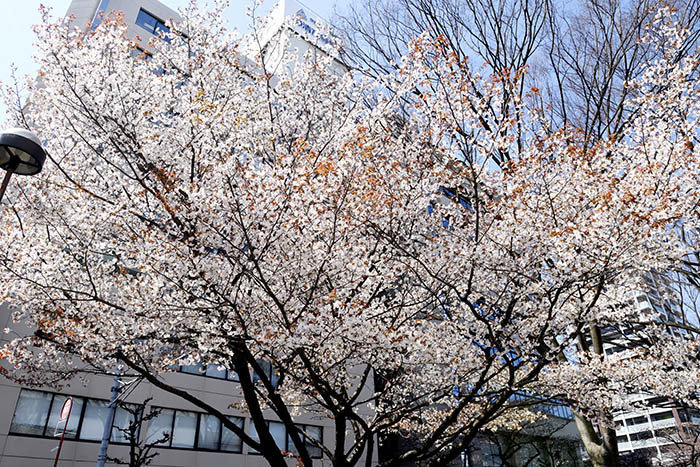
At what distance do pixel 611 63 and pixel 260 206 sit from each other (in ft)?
31.6

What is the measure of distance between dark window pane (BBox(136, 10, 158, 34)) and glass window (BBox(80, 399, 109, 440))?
17.0 meters

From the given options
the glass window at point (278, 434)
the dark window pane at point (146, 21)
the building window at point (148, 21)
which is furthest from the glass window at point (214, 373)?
the dark window pane at point (146, 21)

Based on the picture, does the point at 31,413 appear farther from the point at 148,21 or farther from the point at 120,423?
the point at 148,21

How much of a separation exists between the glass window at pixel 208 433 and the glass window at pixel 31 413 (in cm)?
491

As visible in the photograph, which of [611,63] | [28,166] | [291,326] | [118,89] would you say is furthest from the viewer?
[611,63]

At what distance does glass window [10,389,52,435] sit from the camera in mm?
12328

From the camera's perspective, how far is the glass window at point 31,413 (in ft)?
40.4

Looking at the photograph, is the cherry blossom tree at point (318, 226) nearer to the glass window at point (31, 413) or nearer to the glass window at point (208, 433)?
the glass window at point (31, 413)

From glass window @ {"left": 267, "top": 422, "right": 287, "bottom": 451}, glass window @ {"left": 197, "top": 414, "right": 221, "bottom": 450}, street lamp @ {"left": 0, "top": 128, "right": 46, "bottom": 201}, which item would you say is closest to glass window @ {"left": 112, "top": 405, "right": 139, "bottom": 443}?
glass window @ {"left": 197, "top": 414, "right": 221, "bottom": 450}

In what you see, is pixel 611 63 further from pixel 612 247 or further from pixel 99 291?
pixel 99 291

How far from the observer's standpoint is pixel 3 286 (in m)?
7.01

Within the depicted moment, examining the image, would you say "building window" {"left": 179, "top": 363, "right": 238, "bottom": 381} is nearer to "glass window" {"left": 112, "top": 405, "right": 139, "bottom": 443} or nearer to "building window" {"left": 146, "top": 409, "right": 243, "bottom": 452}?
"building window" {"left": 146, "top": 409, "right": 243, "bottom": 452}

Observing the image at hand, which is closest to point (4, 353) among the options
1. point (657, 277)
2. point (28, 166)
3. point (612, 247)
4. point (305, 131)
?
point (28, 166)

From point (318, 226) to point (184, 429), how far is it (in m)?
12.5
